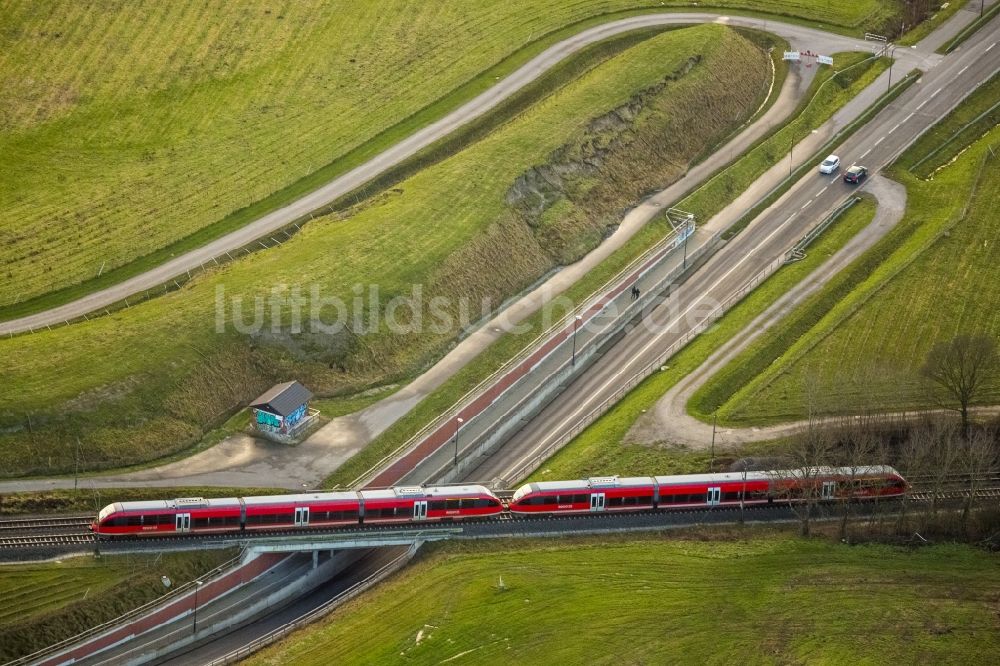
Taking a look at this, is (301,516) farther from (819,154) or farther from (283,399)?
(819,154)

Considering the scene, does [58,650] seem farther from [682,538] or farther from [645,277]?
[645,277]

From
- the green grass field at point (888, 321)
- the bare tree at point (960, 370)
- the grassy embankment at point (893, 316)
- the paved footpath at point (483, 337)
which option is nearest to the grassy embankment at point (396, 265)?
the paved footpath at point (483, 337)

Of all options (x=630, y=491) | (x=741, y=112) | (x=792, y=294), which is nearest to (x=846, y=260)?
(x=792, y=294)

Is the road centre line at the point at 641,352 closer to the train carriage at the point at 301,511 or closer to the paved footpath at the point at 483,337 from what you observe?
the paved footpath at the point at 483,337

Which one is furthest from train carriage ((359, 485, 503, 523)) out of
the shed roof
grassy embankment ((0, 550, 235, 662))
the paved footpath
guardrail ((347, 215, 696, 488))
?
grassy embankment ((0, 550, 235, 662))

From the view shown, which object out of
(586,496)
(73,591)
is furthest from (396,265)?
(73,591)

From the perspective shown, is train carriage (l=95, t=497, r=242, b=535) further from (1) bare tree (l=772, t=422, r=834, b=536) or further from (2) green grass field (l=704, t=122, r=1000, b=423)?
(2) green grass field (l=704, t=122, r=1000, b=423)
